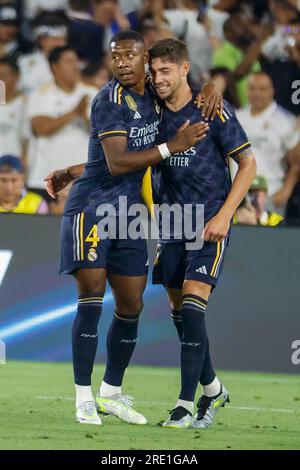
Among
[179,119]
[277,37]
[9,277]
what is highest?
[277,37]

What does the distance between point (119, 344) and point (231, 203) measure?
1.13m

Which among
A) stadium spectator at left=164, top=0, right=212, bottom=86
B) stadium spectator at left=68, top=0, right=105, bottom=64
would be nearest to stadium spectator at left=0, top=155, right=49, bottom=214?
stadium spectator at left=68, top=0, right=105, bottom=64

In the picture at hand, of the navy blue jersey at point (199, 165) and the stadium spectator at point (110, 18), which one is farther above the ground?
the stadium spectator at point (110, 18)

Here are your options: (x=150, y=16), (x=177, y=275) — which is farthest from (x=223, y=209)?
(x=150, y=16)

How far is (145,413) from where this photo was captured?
24.7ft

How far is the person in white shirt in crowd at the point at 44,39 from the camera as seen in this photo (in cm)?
1057

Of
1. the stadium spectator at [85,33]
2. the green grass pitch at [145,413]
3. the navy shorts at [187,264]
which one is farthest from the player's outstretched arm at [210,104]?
the stadium spectator at [85,33]

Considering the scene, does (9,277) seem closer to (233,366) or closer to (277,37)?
(233,366)

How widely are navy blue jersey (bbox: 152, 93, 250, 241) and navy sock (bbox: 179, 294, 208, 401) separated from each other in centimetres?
56

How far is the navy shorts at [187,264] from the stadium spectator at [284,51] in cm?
362

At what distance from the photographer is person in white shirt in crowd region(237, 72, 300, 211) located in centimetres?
1020

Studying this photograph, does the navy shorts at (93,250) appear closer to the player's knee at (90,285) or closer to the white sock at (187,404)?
the player's knee at (90,285)

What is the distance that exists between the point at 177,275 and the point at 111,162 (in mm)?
869

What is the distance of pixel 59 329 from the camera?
10.4 m
